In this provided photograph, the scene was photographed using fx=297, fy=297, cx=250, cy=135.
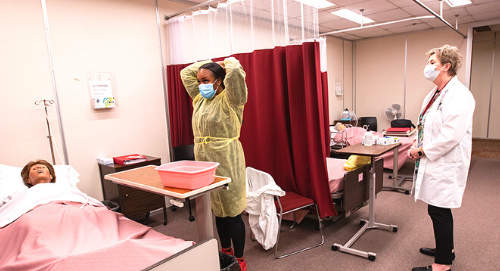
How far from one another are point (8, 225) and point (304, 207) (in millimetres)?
2126

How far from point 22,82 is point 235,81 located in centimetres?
209

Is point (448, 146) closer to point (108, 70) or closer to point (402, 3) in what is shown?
Result: point (108, 70)

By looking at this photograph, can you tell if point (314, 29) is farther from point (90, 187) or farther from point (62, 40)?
point (90, 187)

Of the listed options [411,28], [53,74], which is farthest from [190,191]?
[411,28]

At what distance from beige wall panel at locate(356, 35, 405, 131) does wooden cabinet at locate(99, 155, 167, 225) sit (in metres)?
5.95

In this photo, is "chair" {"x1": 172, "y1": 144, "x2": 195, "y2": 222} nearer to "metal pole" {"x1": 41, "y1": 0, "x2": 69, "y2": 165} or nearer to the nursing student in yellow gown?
"metal pole" {"x1": 41, "y1": 0, "x2": 69, "y2": 165}

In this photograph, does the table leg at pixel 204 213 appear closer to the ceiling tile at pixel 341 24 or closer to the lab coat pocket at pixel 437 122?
the lab coat pocket at pixel 437 122

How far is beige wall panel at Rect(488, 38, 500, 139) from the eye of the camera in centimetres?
688

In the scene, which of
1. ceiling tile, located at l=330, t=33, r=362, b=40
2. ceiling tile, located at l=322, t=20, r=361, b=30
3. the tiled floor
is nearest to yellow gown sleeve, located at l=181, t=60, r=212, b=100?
ceiling tile, located at l=322, t=20, r=361, b=30

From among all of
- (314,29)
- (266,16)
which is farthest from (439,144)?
(266,16)

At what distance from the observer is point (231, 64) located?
1.76 metres

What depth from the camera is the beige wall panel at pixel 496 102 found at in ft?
22.6

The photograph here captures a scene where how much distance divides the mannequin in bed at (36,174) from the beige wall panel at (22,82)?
35cm

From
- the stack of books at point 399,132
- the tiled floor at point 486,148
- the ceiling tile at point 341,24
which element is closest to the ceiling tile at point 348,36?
the ceiling tile at point 341,24
